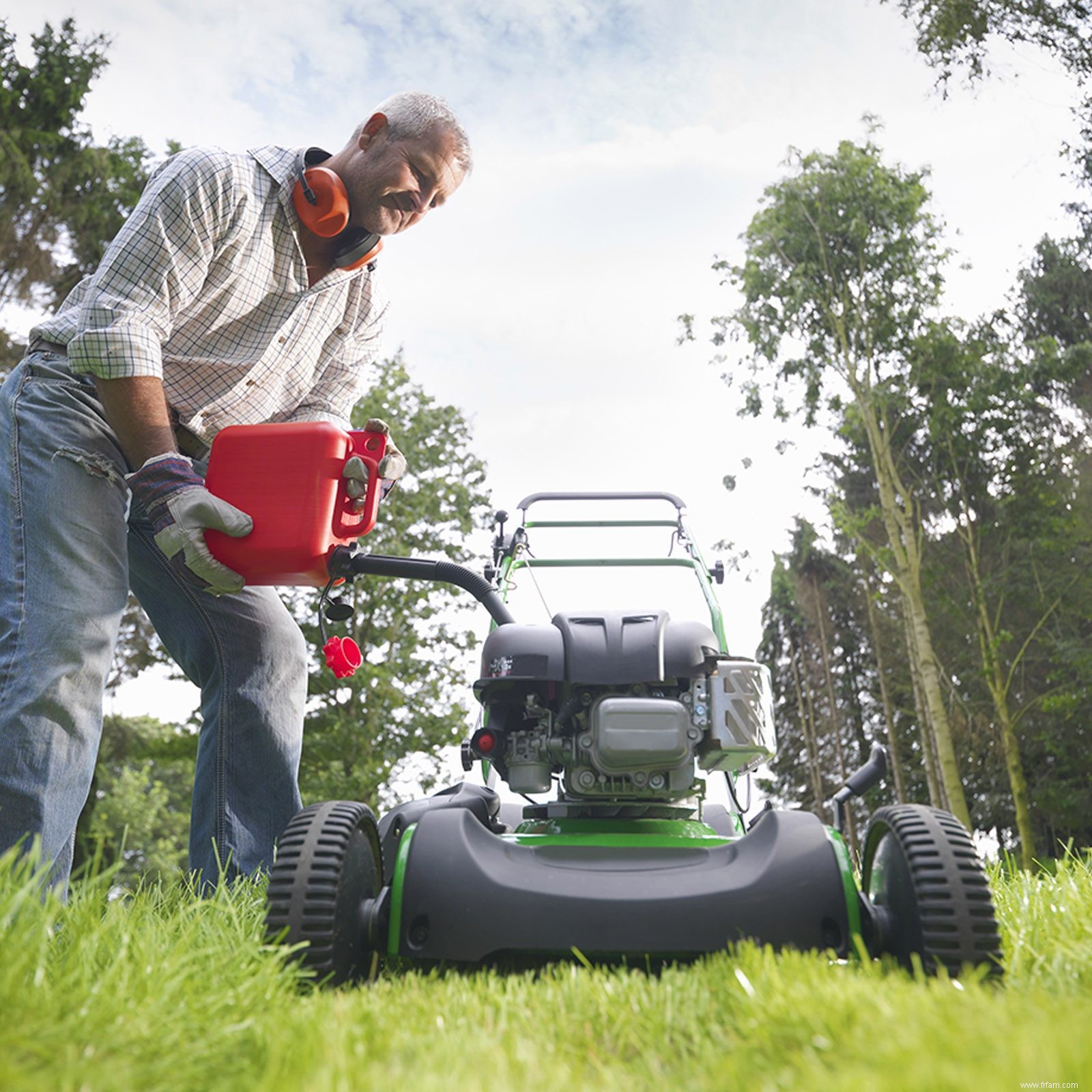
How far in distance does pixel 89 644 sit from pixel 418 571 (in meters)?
0.71

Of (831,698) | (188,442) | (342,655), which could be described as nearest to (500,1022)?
(342,655)

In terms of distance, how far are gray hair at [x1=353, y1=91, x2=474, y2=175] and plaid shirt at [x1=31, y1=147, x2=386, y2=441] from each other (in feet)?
0.87

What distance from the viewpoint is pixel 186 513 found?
2146 mm

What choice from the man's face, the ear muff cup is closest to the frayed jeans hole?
the ear muff cup

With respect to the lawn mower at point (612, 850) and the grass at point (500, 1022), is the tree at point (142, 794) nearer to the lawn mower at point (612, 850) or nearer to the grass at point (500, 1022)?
the grass at point (500, 1022)

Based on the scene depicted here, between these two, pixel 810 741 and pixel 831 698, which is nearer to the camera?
pixel 831 698

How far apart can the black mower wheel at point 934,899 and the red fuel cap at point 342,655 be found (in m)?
1.28

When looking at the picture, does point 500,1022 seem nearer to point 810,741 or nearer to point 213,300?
point 213,300

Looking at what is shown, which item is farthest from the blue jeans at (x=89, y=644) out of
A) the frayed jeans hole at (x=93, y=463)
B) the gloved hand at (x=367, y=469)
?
the gloved hand at (x=367, y=469)

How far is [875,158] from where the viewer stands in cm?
1467

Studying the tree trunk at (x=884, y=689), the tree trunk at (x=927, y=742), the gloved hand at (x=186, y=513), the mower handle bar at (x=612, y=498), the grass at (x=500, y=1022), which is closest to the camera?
the grass at (x=500, y=1022)

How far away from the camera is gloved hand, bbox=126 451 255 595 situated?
215 cm

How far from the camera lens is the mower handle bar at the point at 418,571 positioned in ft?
7.42

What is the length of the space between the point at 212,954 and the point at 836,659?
2196 centimetres
